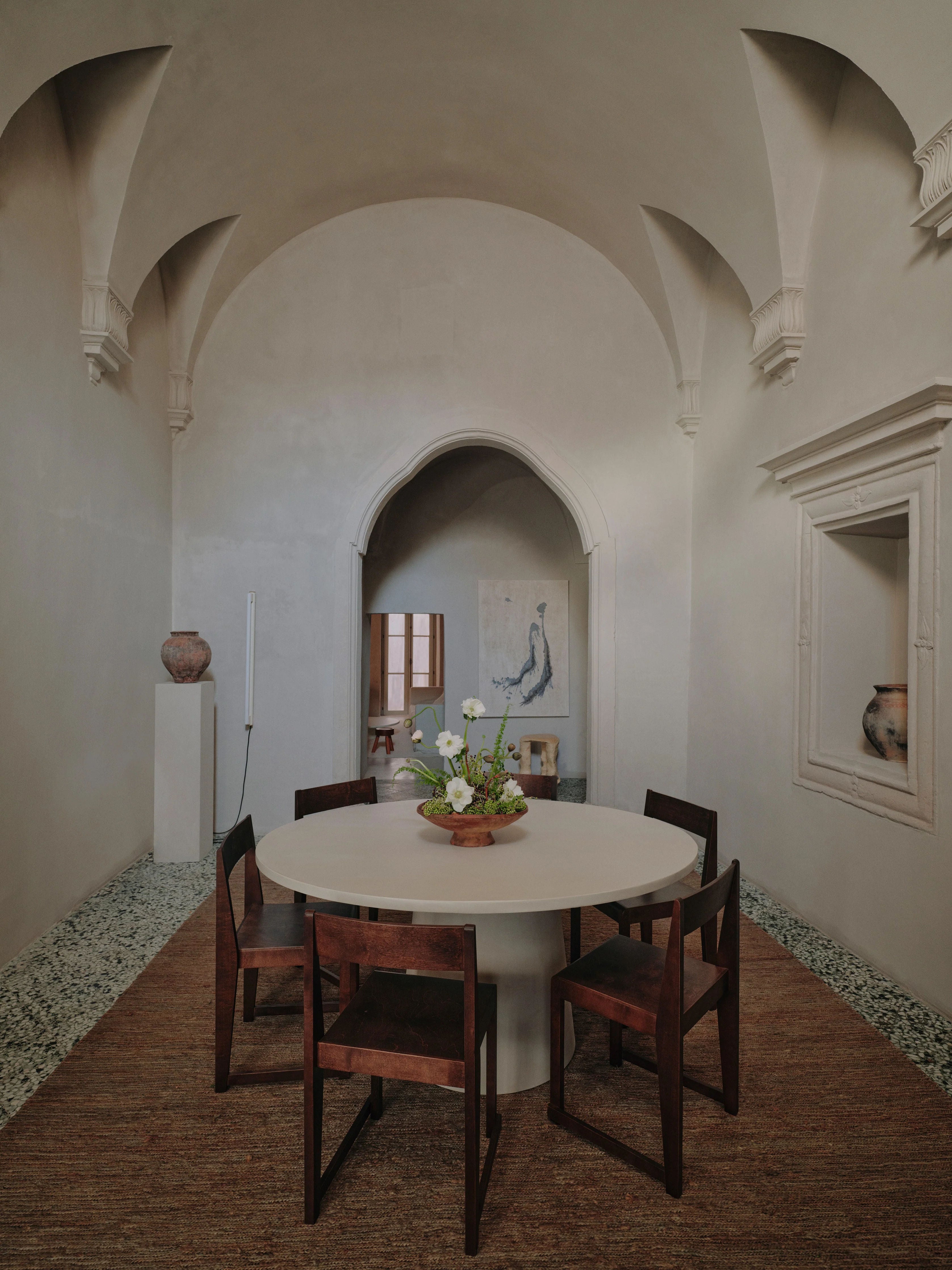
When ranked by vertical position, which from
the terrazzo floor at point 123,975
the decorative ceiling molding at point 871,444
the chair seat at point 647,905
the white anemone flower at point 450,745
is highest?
the decorative ceiling molding at point 871,444

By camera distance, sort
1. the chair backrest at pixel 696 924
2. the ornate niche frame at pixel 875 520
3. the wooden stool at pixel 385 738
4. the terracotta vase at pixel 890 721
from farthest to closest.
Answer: the wooden stool at pixel 385 738, the terracotta vase at pixel 890 721, the ornate niche frame at pixel 875 520, the chair backrest at pixel 696 924

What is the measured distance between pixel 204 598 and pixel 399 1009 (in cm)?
412

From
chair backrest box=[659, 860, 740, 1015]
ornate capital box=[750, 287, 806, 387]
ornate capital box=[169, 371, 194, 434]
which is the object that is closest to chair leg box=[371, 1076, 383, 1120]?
chair backrest box=[659, 860, 740, 1015]

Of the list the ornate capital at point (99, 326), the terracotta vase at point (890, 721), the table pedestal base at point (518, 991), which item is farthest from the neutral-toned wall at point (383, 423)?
the table pedestal base at point (518, 991)

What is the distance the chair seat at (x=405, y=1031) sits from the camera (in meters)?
1.77

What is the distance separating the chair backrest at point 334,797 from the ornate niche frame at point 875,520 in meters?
2.29

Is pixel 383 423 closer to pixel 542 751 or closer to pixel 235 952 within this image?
pixel 542 751

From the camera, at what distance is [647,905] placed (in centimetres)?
274

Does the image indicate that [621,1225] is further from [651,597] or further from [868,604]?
[651,597]

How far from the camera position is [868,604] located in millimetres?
3867

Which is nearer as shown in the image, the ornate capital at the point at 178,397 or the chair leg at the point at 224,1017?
the chair leg at the point at 224,1017

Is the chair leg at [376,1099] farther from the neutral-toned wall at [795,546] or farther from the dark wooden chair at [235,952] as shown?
the neutral-toned wall at [795,546]

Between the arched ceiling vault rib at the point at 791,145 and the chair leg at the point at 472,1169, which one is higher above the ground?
the arched ceiling vault rib at the point at 791,145

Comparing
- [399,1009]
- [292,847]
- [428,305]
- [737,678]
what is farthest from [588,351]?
[399,1009]
